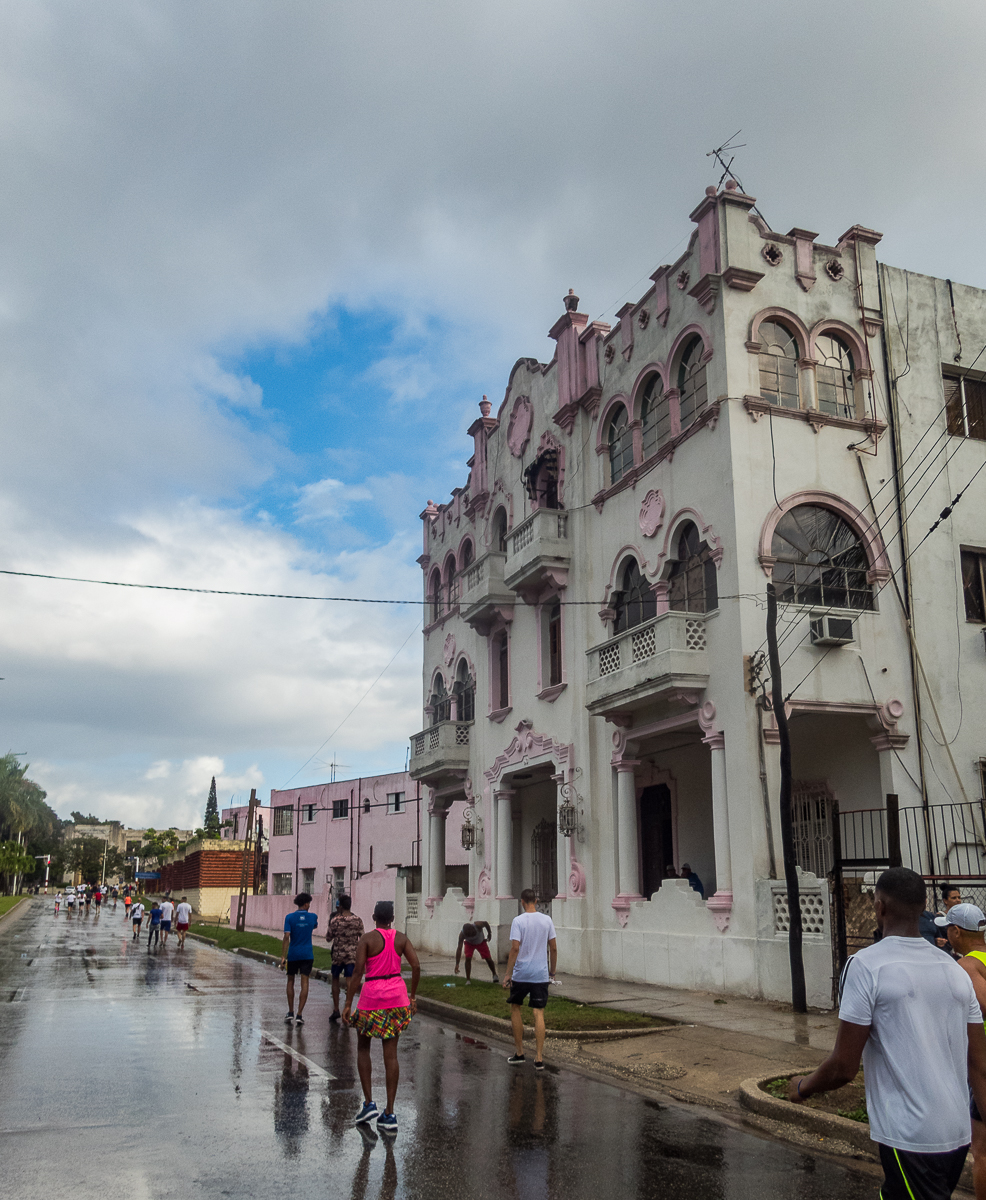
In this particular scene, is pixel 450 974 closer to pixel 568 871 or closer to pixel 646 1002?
pixel 568 871

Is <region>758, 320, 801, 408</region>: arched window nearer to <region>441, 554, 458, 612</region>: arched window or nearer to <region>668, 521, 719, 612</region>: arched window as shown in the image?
<region>668, 521, 719, 612</region>: arched window

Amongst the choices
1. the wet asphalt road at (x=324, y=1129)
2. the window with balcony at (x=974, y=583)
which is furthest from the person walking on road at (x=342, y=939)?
the window with balcony at (x=974, y=583)

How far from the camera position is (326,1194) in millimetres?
6172

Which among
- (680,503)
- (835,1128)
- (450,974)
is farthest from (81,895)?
(835,1128)

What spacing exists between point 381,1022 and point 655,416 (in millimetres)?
13921

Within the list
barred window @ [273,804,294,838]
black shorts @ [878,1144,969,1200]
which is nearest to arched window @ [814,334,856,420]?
black shorts @ [878,1144,969,1200]

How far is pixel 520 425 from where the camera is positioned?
25.4 metres

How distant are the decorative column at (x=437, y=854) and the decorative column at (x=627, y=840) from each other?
10.2m

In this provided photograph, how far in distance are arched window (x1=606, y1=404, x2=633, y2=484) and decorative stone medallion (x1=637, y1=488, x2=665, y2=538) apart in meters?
1.35

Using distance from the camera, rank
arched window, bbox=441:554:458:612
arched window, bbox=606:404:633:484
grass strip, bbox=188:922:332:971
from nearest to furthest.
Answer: arched window, bbox=606:404:633:484 < grass strip, bbox=188:922:332:971 < arched window, bbox=441:554:458:612

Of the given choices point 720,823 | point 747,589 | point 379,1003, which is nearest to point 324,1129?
point 379,1003

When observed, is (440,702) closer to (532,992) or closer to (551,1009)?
(551,1009)

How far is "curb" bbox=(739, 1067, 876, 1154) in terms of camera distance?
7363 millimetres

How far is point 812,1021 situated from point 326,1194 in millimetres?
8415
